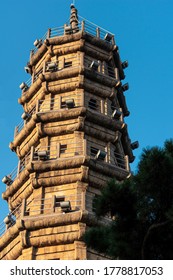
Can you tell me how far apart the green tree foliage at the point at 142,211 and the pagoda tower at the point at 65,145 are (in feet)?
32.4

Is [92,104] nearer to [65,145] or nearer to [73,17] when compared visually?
[65,145]

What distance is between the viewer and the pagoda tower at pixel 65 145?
2898 centimetres

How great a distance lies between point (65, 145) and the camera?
111 feet

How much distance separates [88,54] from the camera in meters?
40.1

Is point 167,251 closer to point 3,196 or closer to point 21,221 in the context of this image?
point 21,221

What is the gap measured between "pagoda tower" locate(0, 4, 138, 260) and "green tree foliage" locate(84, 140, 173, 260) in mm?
9863

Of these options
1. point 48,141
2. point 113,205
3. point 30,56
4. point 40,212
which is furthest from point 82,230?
point 30,56

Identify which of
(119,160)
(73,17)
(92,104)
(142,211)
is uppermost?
(73,17)

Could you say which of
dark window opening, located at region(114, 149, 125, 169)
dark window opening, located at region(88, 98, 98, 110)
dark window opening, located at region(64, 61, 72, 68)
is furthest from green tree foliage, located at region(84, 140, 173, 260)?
dark window opening, located at region(64, 61, 72, 68)

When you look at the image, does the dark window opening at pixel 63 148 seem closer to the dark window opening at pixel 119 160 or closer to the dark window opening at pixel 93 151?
the dark window opening at pixel 93 151

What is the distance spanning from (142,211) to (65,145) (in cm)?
1627

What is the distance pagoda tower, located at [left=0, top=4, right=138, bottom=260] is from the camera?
28984 millimetres

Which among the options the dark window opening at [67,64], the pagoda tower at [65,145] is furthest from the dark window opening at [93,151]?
the dark window opening at [67,64]

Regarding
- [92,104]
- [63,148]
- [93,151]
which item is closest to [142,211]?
[93,151]
